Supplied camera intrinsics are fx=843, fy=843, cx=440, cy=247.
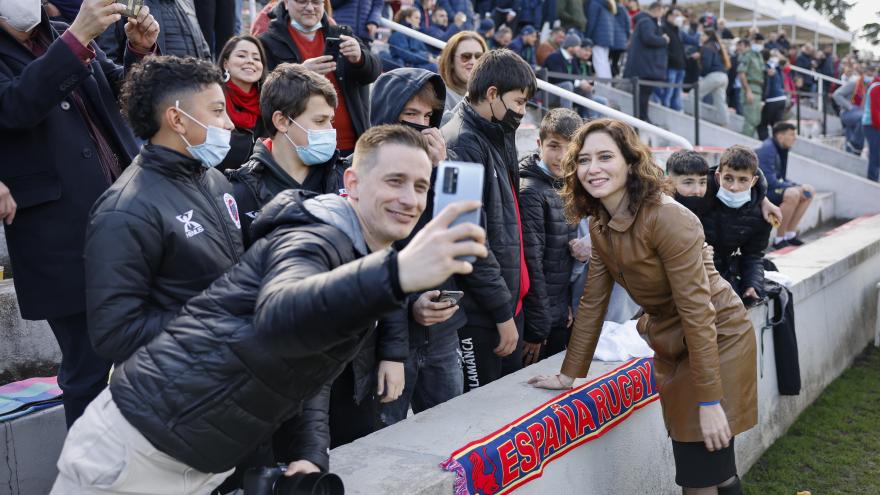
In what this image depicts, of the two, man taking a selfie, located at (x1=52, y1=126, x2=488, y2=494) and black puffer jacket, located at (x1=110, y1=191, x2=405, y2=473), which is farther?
black puffer jacket, located at (x1=110, y1=191, x2=405, y2=473)

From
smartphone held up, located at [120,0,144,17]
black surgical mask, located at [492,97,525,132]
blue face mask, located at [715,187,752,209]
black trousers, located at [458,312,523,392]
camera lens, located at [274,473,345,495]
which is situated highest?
smartphone held up, located at [120,0,144,17]

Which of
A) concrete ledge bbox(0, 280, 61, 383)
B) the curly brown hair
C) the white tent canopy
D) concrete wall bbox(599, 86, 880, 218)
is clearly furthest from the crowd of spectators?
the white tent canopy

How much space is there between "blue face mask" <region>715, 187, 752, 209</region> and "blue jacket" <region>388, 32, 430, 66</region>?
5.41 metres

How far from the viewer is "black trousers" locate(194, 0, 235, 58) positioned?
5824 millimetres

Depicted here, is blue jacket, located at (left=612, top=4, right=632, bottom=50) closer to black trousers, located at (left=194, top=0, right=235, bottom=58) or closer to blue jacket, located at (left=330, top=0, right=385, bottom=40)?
blue jacket, located at (left=330, top=0, right=385, bottom=40)

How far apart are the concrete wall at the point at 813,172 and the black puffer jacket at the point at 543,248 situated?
912 cm

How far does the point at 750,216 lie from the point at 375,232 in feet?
10.9

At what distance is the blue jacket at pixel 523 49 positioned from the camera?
1228cm

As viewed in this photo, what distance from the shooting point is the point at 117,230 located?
2.35 meters

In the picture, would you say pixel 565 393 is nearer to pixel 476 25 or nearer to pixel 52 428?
pixel 52 428

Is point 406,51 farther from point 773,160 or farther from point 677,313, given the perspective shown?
point 677,313

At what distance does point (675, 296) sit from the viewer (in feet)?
10.8

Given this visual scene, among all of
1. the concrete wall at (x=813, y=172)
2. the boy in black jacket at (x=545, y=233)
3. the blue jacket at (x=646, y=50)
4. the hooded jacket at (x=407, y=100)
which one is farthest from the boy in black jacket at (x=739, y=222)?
the concrete wall at (x=813, y=172)

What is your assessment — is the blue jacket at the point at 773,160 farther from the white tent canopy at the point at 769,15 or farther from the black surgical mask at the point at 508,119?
the white tent canopy at the point at 769,15
